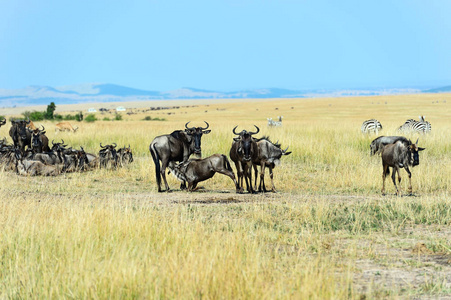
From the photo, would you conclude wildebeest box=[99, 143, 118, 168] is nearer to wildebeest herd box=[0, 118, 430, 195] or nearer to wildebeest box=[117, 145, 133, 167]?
wildebeest herd box=[0, 118, 430, 195]

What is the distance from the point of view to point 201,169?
14148 millimetres

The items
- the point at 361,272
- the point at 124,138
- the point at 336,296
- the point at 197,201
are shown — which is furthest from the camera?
the point at 124,138

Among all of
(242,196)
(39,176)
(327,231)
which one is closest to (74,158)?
(39,176)

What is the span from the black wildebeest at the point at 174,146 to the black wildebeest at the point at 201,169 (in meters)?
0.29

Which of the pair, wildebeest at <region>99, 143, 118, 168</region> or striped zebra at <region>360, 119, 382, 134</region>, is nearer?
wildebeest at <region>99, 143, 118, 168</region>

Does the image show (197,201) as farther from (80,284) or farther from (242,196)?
(80,284)

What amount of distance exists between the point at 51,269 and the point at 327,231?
4664 millimetres

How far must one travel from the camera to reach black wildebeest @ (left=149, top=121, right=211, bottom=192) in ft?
47.5

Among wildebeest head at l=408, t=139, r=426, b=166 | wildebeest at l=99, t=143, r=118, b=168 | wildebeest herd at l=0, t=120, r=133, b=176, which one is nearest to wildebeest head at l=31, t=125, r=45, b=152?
wildebeest herd at l=0, t=120, r=133, b=176

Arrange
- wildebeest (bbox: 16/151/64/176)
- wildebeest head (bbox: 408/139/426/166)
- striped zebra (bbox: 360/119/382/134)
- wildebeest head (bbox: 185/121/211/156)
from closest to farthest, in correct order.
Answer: wildebeest head (bbox: 408/139/426/166), wildebeest head (bbox: 185/121/211/156), wildebeest (bbox: 16/151/64/176), striped zebra (bbox: 360/119/382/134)

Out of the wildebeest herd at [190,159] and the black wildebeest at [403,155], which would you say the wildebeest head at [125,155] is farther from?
the black wildebeest at [403,155]

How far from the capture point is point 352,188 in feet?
48.6

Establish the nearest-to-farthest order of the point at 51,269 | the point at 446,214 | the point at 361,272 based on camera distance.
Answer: the point at 51,269 → the point at 361,272 → the point at 446,214

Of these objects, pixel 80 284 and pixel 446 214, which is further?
pixel 446 214
